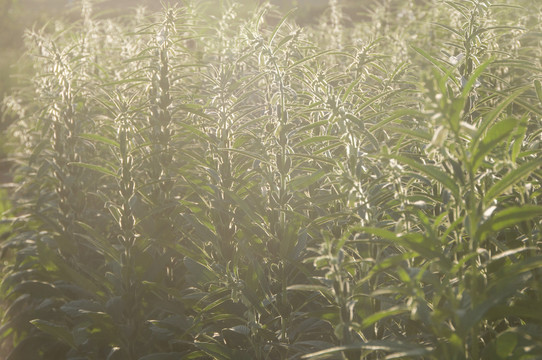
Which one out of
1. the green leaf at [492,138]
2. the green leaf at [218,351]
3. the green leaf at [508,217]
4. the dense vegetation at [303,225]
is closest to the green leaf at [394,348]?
the dense vegetation at [303,225]

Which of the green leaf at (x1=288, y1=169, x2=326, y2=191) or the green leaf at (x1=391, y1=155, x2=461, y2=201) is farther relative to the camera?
the green leaf at (x1=288, y1=169, x2=326, y2=191)

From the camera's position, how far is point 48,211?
3.47 m

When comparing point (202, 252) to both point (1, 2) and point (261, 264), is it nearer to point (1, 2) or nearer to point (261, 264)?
point (261, 264)

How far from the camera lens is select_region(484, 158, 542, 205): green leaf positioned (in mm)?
1312

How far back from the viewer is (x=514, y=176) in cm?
137

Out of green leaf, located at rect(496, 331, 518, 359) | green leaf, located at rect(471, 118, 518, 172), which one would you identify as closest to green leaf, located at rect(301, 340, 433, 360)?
green leaf, located at rect(496, 331, 518, 359)

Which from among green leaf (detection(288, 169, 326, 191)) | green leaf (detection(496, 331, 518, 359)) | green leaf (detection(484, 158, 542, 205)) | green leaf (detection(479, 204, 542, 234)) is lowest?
green leaf (detection(496, 331, 518, 359))

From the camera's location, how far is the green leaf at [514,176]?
1.31m

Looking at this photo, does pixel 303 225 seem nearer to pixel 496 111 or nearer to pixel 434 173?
pixel 434 173

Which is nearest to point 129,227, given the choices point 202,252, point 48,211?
point 202,252

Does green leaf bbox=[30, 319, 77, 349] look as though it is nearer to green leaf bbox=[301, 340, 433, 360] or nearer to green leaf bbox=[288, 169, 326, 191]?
green leaf bbox=[288, 169, 326, 191]

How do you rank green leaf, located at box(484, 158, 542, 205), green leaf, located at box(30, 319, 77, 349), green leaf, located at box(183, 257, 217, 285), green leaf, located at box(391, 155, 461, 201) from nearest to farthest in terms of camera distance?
green leaf, located at box(484, 158, 542, 205), green leaf, located at box(391, 155, 461, 201), green leaf, located at box(183, 257, 217, 285), green leaf, located at box(30, 319, 77, 349)

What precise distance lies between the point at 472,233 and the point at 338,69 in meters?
4.02

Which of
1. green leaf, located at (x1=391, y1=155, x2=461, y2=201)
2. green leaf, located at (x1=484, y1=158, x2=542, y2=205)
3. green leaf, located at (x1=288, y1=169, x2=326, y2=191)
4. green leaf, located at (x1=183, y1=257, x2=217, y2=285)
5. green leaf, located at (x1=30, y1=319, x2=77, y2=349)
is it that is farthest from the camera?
green leaf, located at (x1=30, y1=319, x2=77, y2=349)
